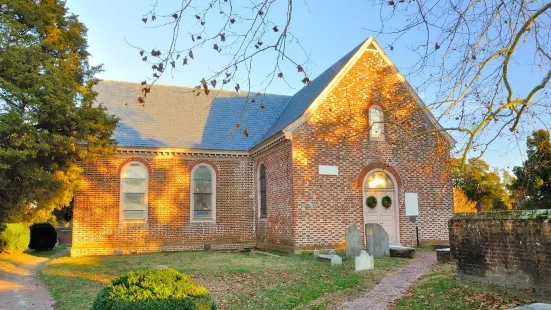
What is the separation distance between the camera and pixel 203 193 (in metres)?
21.5

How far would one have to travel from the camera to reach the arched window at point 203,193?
21.3 meters

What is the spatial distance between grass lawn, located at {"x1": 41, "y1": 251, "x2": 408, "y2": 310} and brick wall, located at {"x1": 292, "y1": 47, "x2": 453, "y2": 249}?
2242 millimetres

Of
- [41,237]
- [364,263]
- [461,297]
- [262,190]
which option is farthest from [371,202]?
[41,237]

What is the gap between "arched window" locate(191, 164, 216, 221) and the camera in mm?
21328

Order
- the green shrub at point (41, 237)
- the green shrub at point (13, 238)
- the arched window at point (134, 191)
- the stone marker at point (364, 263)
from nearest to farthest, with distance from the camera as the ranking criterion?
the stone marker at point (364, 263) → the arched window at point (134, 191) → the green shrub at point (13, 238) → the green shrub at point (41, 237)

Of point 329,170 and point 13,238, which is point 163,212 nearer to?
point 329,170

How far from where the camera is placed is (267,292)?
978 cm

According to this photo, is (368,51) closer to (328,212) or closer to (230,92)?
(328,212)

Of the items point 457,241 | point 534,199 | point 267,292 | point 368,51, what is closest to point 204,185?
point 368,51

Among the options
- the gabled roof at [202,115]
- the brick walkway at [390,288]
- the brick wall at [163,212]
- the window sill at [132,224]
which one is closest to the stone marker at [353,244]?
the brick walkway at [390,288]

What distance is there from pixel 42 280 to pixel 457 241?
11.8 m

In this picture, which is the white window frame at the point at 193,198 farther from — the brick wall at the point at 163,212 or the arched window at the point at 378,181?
the arched window at the point at 378,181

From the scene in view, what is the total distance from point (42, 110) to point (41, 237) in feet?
51.6

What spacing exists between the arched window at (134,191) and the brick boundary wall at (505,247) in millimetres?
14656
